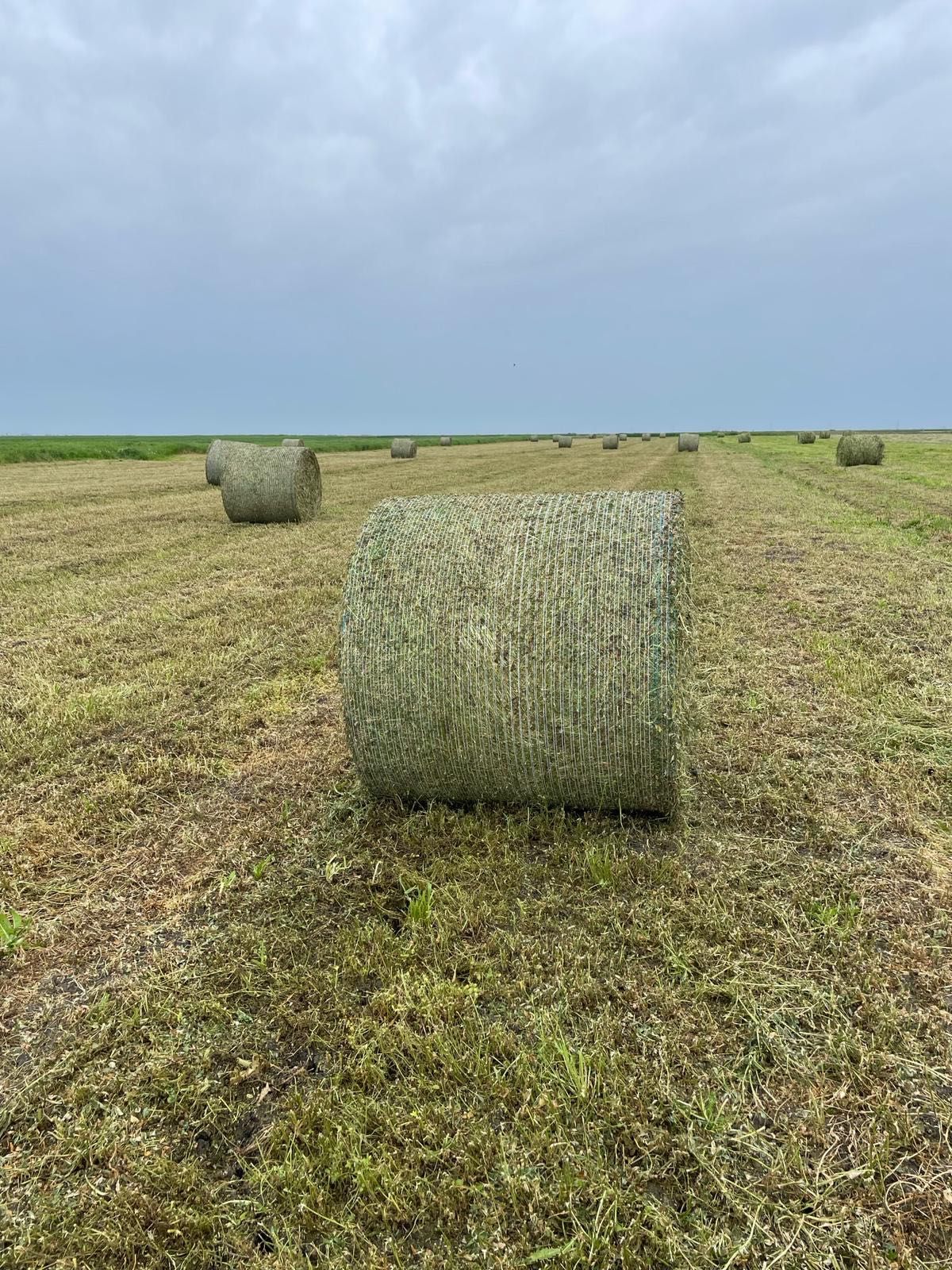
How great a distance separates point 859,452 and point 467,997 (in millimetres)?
24337

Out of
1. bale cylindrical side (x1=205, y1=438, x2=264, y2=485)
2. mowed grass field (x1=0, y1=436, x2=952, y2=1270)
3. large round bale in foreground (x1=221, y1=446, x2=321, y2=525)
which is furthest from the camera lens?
bale cylindrical side (x1=205, y1=438, x2=264, y2=485)

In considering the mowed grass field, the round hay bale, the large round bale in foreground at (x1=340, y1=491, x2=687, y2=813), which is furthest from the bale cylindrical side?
the round hay bale

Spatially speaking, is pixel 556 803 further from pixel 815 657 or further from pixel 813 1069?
pixel 815 657

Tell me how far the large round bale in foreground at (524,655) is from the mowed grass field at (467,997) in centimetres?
29

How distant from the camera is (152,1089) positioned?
2061 millimetres

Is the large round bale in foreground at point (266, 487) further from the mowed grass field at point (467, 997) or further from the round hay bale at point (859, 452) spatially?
the round hay bale at point (859, 452)

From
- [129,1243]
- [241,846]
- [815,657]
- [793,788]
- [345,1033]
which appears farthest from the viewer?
[815,657]

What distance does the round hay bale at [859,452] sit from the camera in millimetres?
22359

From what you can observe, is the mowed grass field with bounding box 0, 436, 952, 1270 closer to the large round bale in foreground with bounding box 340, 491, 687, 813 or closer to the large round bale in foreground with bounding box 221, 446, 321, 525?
the large round bale in foreground with bounding box 340, 491, 687, 813

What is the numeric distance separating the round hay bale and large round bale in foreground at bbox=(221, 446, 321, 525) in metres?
17.9

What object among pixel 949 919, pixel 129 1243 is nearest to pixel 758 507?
pixel 949 919

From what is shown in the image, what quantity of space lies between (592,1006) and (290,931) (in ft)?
3.79

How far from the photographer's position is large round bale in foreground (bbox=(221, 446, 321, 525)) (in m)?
12.5

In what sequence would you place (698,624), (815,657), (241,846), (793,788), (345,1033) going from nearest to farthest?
(345,1033) → (241,846) → (793,788) → (815,657) → (698,624)
